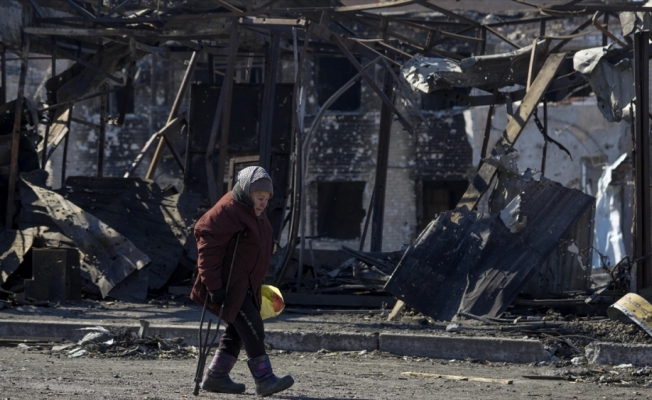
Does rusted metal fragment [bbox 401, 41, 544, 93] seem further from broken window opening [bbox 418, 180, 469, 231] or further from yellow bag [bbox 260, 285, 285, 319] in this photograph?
broken window opening [bbox 418, 180, 469, 231]

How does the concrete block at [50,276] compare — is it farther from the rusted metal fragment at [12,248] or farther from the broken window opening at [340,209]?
the broken window opening at [340,209]

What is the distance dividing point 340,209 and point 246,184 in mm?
21014

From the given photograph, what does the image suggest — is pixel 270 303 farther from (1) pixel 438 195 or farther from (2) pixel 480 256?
(1) pixel 438 195

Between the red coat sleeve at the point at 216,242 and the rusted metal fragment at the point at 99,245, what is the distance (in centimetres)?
571

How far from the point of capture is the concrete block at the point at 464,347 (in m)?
8.51

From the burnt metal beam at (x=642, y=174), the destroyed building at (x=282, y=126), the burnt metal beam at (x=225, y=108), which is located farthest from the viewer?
the burnt metal beam at (x=225, y=108)

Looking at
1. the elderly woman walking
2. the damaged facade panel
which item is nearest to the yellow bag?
the elderly woman walking

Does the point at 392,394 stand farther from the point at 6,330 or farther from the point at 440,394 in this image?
the point at 6,330

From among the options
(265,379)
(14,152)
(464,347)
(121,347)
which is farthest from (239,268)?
(14,152)

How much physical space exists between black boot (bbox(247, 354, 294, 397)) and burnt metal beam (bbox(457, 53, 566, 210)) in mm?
4848

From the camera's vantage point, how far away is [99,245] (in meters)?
12.0

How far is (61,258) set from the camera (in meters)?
11.2

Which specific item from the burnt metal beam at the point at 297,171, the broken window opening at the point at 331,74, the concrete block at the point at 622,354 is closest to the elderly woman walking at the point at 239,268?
the concrete block at the point at 622,354

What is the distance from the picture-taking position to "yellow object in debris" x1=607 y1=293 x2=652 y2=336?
873 cm
